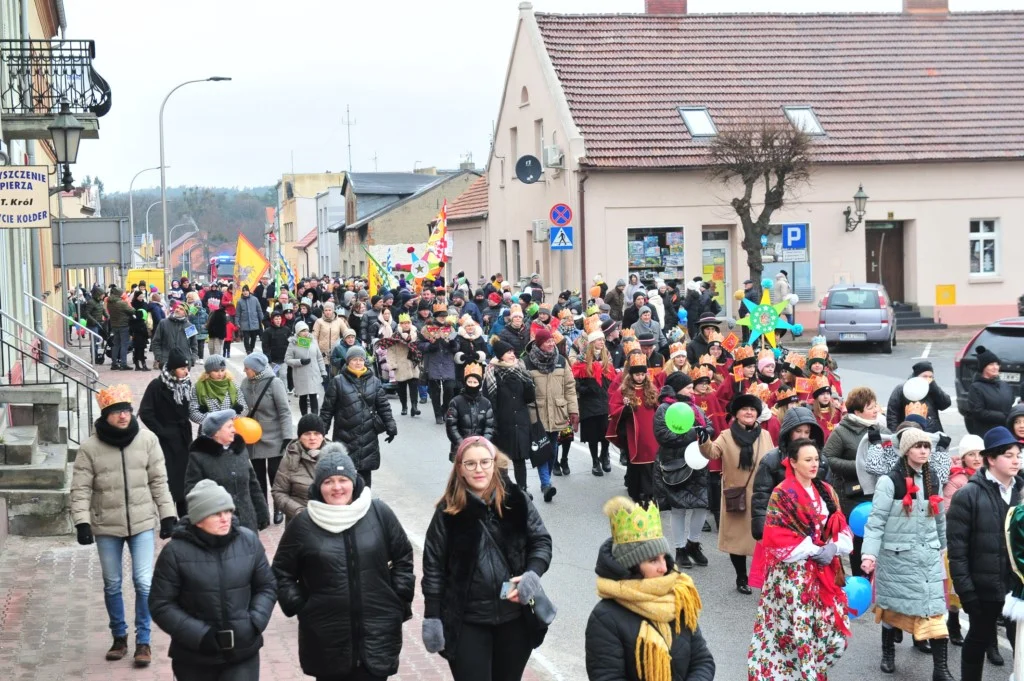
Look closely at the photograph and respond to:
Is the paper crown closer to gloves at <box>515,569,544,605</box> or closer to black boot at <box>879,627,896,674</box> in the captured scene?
gloves at <box>515,569,544,605</box>

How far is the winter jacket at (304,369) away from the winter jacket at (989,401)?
8504mm

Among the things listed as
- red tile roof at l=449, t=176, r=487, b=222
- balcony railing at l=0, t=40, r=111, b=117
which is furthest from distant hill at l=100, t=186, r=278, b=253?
balcony railing at l=0, t=40, r=111, b=117

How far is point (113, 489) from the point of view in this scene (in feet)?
27.9

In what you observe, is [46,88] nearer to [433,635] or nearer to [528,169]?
[433,635]

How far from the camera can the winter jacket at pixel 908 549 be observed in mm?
8141

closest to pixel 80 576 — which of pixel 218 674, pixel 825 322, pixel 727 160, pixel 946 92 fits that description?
pixel 218 674

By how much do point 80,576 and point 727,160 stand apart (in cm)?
2428

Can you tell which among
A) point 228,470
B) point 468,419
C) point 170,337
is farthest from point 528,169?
point 228,470

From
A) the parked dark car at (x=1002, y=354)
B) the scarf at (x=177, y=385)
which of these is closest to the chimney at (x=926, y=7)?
the parked dark car at (x=1002, y=354)

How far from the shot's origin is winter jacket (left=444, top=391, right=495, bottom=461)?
40.5ft

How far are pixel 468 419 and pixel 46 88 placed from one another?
935 cm

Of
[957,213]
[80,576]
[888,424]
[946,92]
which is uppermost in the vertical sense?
[946,92]

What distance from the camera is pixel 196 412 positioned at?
11016mm

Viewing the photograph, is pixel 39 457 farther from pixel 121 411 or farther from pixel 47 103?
pixel 47 103
